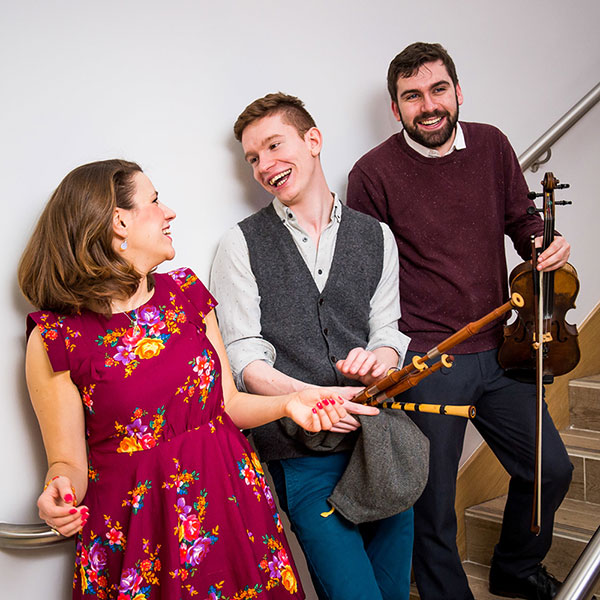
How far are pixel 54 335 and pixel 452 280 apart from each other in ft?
3.88

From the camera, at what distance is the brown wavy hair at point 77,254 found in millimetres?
1430

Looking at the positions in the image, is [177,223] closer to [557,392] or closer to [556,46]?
[557,392]

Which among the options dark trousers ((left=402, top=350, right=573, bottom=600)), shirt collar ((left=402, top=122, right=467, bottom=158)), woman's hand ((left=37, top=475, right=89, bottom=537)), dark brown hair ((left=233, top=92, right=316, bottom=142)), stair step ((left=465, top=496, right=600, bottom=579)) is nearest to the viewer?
woman's hand ((left=37, top=475, right=89, bottom=537))

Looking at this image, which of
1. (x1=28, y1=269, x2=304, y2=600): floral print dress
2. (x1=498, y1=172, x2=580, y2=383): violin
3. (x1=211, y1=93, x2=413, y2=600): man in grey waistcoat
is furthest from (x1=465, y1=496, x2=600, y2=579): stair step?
(x1=28, y1=269, x2=304, y2=600): floral print dress

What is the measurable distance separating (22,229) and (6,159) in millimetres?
147

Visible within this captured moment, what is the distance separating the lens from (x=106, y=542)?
1433 mm

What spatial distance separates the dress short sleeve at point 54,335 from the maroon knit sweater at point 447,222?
1043 mm

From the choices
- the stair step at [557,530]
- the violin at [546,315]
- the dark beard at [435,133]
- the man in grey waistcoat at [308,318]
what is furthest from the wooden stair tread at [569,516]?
the dark beard at [435,133]

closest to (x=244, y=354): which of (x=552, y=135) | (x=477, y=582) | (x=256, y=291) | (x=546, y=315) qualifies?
(x=256, y=291)

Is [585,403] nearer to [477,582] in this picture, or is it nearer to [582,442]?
[582,442]

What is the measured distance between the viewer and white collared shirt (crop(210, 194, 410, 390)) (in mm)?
1793

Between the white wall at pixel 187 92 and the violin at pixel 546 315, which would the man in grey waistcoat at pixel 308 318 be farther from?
the violin at pixel 546 315

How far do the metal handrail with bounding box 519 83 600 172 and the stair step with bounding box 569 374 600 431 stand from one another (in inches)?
35.7

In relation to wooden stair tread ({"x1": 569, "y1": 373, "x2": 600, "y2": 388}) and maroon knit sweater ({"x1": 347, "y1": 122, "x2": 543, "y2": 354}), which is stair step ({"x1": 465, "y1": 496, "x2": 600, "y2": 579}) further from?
maroon knit sweater ({"x1": 347, "y1": 122, "x2": 543, "y2": 354})
